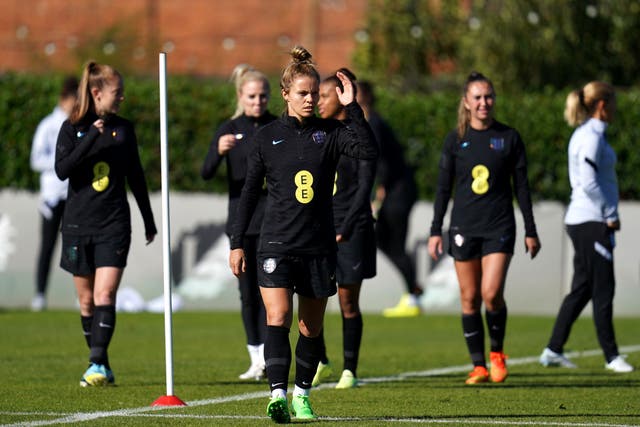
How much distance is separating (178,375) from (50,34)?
2698cm

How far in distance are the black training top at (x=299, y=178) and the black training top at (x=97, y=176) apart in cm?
206

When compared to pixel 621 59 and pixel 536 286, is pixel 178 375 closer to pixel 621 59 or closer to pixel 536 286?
pixel 536 286

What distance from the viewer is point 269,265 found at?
8078mm

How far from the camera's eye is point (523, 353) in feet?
42.7

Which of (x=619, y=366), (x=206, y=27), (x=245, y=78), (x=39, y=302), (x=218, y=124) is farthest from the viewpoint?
(x=206, y=27)

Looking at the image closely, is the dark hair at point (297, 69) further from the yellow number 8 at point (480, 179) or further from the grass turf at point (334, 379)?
the yellow number 8 at point (480, 179)

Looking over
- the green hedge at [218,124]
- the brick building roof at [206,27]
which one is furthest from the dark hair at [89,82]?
the brick building roof at [206,27]

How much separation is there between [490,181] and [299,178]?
2.68 metres

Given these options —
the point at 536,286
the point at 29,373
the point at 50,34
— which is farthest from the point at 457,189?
the point at 50,34

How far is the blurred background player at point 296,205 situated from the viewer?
8078 mm

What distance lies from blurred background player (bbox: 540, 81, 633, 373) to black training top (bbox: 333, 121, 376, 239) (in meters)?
1.98

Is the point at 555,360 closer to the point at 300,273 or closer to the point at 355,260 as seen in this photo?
the point at 355,260

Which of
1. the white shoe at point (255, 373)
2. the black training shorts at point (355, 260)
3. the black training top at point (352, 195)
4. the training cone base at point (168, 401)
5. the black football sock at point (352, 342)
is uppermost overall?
the black training top at point (352, 195)

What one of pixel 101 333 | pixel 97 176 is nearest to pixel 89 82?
pixel 97 176
